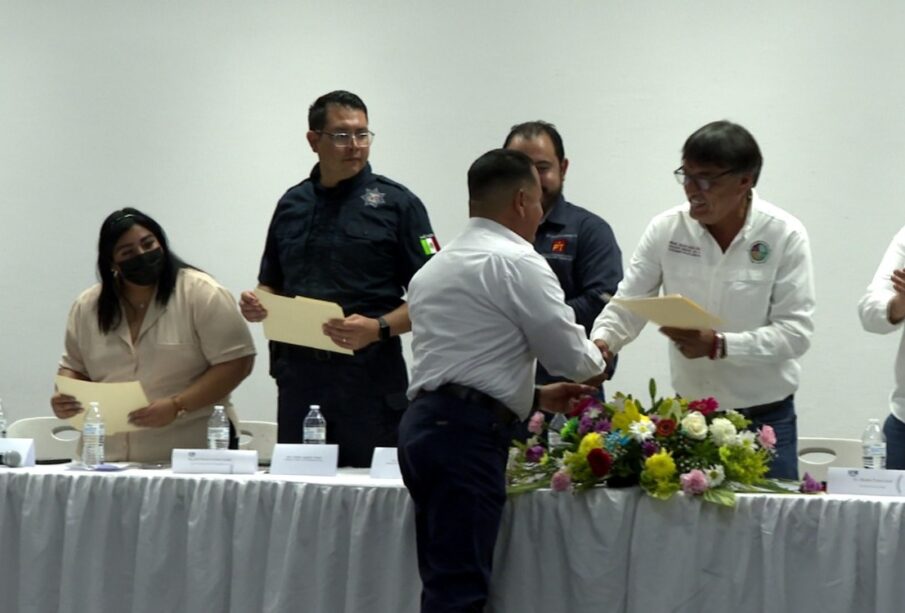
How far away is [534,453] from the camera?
3270 mm

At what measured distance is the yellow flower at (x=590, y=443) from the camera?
309cm

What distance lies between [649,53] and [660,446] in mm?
2321

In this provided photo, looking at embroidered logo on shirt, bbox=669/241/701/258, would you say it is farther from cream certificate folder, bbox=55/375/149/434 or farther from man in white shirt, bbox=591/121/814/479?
cream certificate folder, bbox=55/375/149/434

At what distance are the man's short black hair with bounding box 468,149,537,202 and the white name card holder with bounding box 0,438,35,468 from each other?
61.6 inches

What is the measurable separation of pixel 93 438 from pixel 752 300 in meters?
1.91

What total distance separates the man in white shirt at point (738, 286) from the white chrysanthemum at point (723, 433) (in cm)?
33

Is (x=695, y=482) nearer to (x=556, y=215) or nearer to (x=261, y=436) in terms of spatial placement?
(x=556, y=215)

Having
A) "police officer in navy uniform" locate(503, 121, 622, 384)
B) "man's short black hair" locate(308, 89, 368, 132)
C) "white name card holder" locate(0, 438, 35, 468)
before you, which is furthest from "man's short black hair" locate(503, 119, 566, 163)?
"white name card holder" locate(0, 438, 35, 468)

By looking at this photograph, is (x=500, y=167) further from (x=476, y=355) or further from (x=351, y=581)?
(x=351, y=581)

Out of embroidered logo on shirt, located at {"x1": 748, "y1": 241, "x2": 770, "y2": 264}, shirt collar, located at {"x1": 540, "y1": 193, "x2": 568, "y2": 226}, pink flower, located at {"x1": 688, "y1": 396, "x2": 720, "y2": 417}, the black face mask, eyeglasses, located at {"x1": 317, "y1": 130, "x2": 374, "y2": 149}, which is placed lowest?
pink flower, located at {"x1": 688, "y1": 396, "x2": 720, "y2": 417}

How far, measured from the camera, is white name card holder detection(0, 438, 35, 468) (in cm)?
372

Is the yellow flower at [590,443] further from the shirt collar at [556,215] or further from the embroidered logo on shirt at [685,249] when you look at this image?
the shirt collar at [556,215]

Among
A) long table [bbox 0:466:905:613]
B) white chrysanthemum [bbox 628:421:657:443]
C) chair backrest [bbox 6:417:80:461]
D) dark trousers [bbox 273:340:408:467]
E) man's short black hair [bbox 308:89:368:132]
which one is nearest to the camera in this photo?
long table [bbox 0:466:905:613]

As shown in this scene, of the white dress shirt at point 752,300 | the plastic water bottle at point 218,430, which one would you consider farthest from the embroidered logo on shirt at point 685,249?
the plastic water bottle at point 218,430
